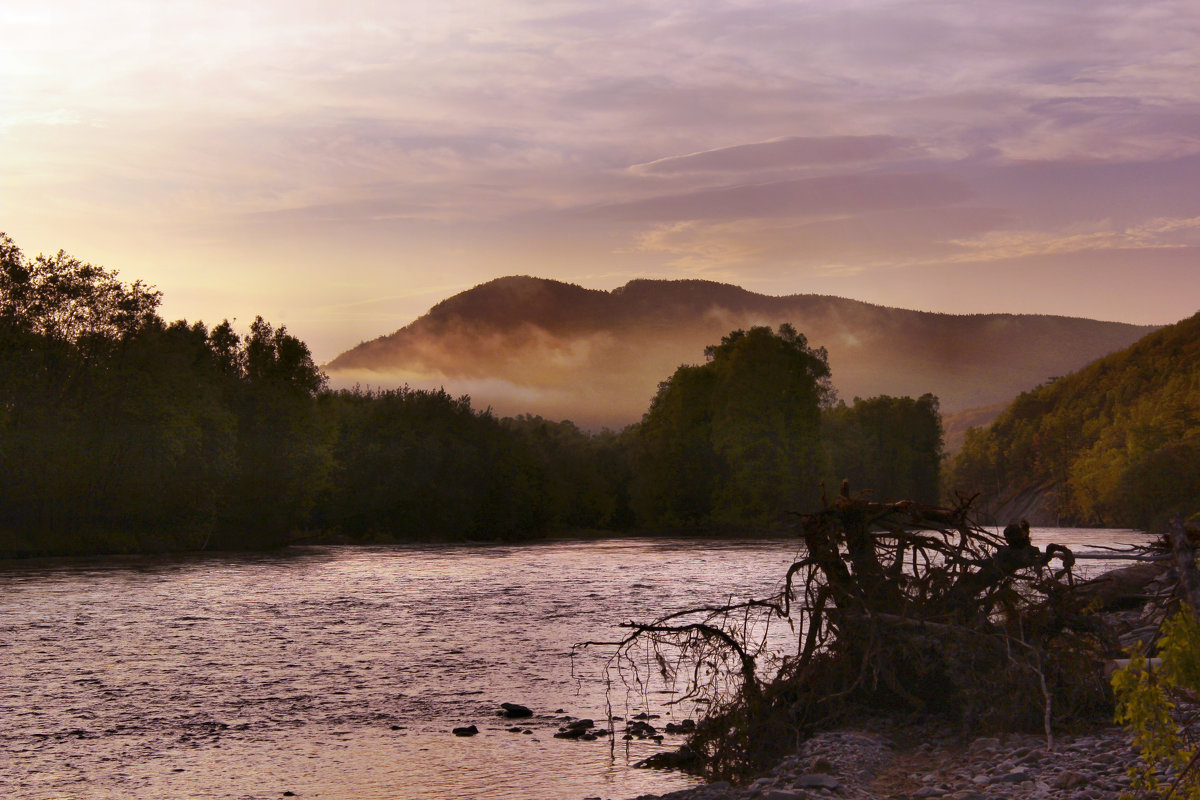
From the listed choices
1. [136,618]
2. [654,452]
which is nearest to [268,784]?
[136,618]

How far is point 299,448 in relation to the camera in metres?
83.8

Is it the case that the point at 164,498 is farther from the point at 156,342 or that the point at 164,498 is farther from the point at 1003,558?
the point at 1003,558

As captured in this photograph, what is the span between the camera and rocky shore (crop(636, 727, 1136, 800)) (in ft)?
33.5

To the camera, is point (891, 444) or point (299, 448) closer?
point (299, 448)

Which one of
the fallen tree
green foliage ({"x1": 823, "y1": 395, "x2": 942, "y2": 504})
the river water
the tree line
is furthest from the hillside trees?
green foliage ({"x1": 823, "y1": 395, "x2": 942, "y2": 504})

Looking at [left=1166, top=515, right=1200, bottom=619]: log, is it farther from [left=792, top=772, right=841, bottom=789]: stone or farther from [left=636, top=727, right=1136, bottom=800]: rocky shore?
[left=792, top=772, right=841, bottom=789]: stone

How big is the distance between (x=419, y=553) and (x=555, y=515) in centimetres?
3116

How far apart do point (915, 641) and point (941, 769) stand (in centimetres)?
191

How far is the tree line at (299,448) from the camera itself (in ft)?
220

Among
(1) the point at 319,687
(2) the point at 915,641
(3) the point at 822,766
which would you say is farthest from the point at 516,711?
(2) the point at 915,641

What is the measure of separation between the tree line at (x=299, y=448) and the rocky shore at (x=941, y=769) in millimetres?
46103

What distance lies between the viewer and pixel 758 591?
36250 millimetres

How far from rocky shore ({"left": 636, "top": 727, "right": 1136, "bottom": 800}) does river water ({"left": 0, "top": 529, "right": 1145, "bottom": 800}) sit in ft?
6.16

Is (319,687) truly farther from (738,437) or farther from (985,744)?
(738,437)
